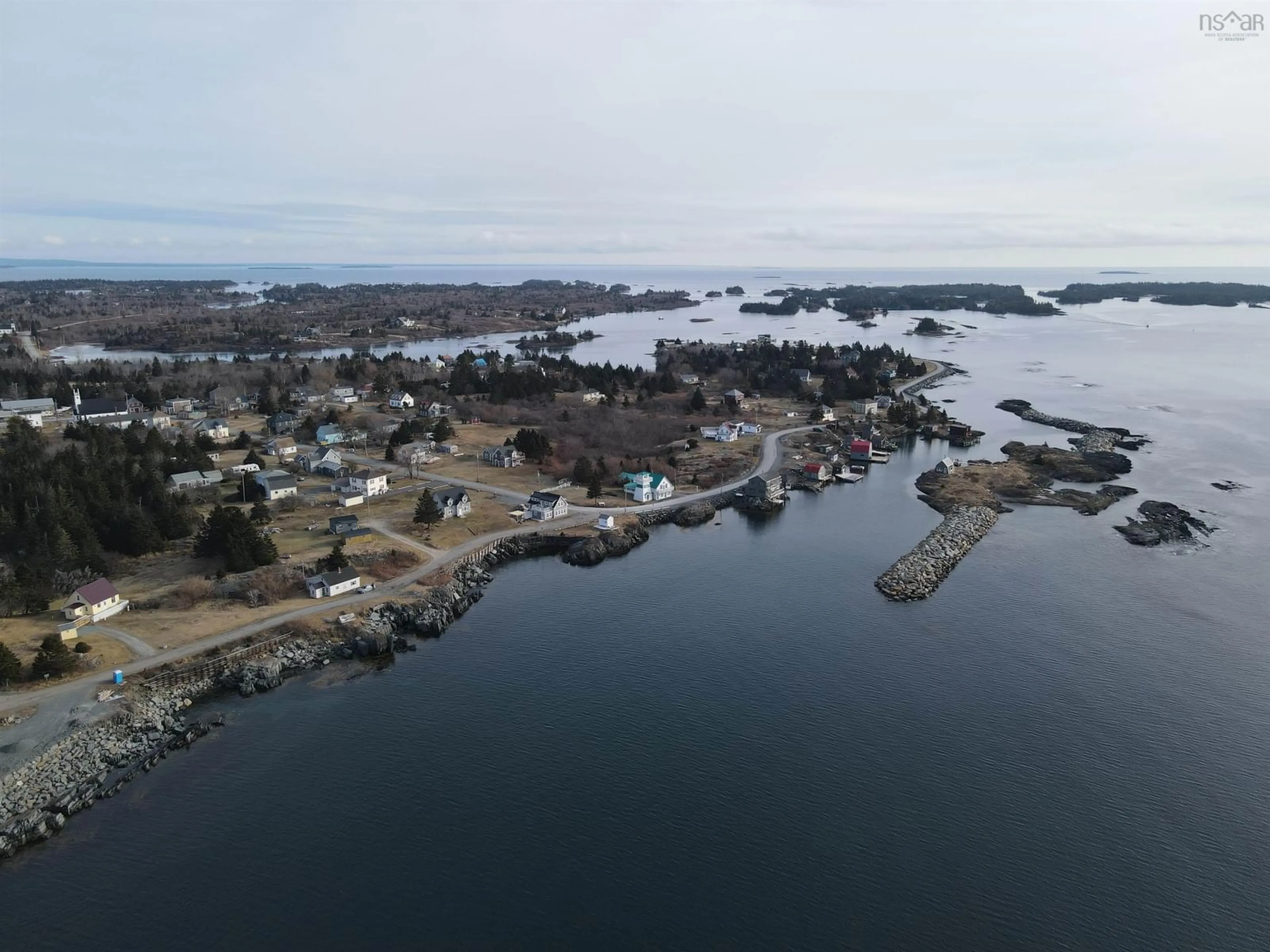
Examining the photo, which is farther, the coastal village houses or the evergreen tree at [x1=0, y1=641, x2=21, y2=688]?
the coastal village houses

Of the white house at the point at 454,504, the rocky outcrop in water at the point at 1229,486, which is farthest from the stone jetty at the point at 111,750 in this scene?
the rocky outcrop in water at the point at 1229,486

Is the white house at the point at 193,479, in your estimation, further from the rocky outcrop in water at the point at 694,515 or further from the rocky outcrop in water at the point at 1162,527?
the rocky outcrop in water at the point at 1162,527

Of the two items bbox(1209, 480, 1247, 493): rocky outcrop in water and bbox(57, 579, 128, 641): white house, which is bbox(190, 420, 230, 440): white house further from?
bbox(1209, 480, 1247, 493): rocky outcrop in water

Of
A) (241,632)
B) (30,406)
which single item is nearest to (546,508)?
(241,632)

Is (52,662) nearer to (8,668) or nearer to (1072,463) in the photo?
(8,668)

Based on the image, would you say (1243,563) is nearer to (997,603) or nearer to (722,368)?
(997,603)

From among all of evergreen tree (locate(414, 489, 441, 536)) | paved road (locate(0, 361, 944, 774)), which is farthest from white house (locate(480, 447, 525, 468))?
evergreen tree (locate(414, 489, 441, 536))

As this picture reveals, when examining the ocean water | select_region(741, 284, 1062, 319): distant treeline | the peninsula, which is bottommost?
the ocean water
